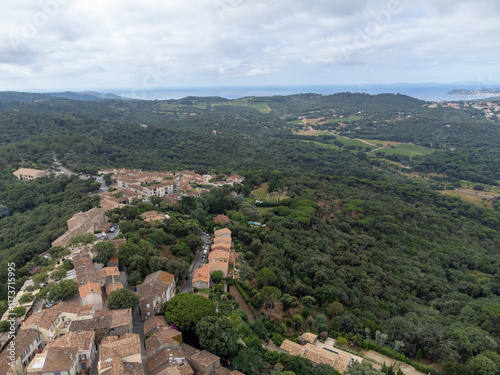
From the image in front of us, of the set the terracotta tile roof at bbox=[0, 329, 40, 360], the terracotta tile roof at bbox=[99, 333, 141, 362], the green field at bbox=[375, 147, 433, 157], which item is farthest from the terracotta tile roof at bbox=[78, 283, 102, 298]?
the green field at bbox=[375, 147, 433, 157]

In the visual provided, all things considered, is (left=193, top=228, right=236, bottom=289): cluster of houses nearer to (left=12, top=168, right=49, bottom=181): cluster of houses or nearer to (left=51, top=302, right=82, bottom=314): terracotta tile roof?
(left=51, top=302, right=82, bottom=314): terracotta tile roof

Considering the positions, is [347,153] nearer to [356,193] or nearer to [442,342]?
[356,193]

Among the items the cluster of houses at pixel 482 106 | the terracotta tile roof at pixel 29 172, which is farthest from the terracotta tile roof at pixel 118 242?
the cluster of houses at pixel 482 106

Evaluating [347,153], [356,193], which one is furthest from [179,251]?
[347,153]

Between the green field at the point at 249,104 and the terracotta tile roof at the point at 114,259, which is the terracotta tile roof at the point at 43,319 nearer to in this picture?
the terracotta tile roof at the point at 114,259

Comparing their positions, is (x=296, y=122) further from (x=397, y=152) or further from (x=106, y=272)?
(x=106, y=272)
